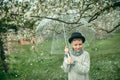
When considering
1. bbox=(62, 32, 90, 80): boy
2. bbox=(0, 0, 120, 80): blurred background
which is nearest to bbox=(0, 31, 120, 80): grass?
bbox=(0, 0, 120, 80): blurred background

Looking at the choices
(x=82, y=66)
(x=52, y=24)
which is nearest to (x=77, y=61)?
(x=82, y=66)

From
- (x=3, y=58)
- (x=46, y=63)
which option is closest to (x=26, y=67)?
(x=46, y=63)

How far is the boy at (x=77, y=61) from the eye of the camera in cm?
721

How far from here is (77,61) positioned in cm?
732

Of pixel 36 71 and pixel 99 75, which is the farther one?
pixel 36 71

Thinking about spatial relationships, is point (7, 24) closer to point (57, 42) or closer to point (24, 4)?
point (24, 4)

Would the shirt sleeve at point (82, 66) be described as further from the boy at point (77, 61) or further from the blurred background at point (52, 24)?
the blurred background at point (52, 24)

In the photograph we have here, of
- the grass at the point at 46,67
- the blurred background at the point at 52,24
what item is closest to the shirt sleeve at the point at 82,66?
the blurred background at the point at 52,24

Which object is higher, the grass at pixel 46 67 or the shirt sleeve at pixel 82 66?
the shirt sleeve at pixel 82 66

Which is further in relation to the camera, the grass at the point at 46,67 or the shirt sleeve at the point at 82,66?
the grass at the point at 46,67

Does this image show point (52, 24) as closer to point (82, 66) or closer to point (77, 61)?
point (77, 61)

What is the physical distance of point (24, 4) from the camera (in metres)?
13.4

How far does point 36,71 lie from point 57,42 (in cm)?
737

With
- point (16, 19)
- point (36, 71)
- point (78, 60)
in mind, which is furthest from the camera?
point (36, 71)
